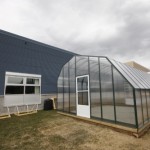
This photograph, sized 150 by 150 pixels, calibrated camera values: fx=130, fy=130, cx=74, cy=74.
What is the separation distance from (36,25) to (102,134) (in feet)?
23.1

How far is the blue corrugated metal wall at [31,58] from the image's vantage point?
9.12 meters

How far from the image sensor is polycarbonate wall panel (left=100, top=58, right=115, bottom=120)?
18.4ft

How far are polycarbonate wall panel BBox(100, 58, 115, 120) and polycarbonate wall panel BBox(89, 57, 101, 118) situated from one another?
316mm

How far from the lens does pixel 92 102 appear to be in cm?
659

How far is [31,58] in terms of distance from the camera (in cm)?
1066

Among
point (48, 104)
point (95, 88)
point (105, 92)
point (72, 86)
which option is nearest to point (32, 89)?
point (48, 104)

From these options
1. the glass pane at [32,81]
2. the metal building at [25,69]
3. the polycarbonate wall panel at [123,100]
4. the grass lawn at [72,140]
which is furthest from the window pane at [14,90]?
the polycarbonate wall panel at [123,100]

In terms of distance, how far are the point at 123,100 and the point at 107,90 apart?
0.90 m

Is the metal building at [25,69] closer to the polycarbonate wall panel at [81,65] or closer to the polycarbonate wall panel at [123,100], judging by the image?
the polycarbonate wall panel at [81,65]

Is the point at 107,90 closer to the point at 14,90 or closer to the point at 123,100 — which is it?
the point at 123,100

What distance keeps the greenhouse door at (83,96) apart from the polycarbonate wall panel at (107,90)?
1101 millimetres

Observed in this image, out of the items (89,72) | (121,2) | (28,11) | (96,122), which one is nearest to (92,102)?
(96,122)

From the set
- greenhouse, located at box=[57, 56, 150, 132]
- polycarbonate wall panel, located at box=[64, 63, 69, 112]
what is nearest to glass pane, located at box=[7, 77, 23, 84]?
greenhouse, located at box=[57, 56, 150, 132]

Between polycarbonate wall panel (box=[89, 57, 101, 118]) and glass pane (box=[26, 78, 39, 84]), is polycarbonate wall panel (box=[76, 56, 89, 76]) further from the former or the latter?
glass pane (box=[26, 78, 39, 84])
